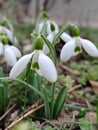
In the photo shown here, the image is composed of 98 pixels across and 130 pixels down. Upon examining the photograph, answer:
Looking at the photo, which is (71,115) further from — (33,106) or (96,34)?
(96,34)

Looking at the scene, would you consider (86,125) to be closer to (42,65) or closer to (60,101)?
(60,101)

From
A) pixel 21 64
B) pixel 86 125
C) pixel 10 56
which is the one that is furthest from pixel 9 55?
pixel 86 125

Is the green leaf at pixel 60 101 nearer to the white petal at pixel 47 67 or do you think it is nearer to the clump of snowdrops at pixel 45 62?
the clump of snowdrops at pixel 45 62

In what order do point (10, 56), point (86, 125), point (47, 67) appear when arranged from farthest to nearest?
1. point (10, 56)
2. point (86, 125)
3. point (47, 67)

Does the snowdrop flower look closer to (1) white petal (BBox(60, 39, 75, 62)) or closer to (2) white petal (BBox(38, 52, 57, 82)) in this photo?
(2) white petal (BBox(38, 52, 57, 82))

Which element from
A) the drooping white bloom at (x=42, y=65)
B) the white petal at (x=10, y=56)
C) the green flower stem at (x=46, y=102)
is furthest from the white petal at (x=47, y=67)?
the white petal at (x=10, y=56)

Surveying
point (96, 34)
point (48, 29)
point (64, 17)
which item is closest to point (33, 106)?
point (48, 29)

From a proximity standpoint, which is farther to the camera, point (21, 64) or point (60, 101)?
point (60, 101)

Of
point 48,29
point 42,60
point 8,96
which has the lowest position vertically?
point 8,96
